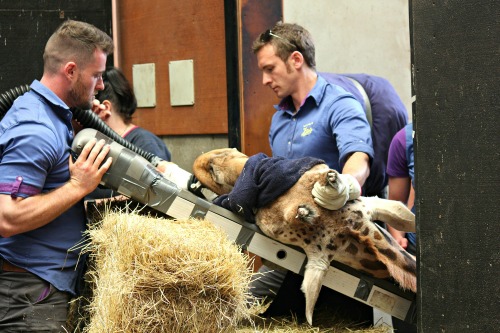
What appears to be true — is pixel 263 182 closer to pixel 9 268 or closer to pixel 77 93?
pixel 77 93

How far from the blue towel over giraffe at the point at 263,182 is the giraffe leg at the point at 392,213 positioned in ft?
0.94

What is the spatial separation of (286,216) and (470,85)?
86 centimetres

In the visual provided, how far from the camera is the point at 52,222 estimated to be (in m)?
3.16

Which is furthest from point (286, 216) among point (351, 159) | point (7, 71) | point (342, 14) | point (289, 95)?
point (342, 14)

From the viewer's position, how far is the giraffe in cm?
308

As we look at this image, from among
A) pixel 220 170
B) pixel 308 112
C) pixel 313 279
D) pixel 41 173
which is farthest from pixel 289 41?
pixel 41 173

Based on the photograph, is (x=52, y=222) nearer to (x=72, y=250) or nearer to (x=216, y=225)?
(x=72, y=250)

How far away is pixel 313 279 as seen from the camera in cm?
308

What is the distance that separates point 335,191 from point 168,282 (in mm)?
713

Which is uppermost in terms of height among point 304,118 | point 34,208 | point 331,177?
point 304,118

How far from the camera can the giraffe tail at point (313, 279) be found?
3076 millimetres

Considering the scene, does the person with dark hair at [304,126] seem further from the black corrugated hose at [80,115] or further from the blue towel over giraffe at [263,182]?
the black corrugated hose at [80,115]

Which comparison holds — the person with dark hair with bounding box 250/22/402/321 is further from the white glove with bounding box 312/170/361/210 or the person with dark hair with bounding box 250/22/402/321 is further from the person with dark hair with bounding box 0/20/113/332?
the person with dark hair with bounding box 0/20/113/332

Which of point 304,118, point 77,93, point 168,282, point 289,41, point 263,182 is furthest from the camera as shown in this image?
point 289,41
